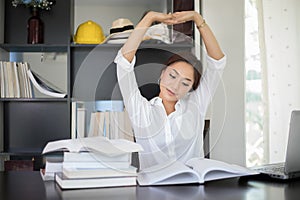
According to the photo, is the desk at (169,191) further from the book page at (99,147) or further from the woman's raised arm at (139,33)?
the woman's raised arm at (139,33)

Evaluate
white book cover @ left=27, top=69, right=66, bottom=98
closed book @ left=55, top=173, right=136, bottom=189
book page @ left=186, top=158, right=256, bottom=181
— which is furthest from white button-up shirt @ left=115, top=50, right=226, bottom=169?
white book cover @ left=27, top=69, right=66, bottom=98

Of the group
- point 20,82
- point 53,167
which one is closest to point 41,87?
point 20,82

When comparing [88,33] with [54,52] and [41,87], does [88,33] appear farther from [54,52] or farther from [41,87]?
[41,87]

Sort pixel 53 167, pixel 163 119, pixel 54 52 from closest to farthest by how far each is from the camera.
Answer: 1. pixel 53 167
2. pixel 163 119
3. pixel 54 52

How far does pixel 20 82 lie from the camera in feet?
9.84

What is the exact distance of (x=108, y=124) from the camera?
1824mm

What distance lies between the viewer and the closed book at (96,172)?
3.77ft

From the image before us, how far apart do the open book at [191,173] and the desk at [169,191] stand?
0.08ft

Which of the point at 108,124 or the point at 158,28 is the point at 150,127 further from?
the point at 158,28

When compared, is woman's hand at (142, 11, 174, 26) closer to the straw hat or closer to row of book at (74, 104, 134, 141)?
row of book at (74, 104, 134, 141)

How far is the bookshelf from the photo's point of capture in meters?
3.02

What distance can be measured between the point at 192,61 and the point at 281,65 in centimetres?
156

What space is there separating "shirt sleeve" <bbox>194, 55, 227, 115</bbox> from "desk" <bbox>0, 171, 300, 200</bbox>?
48 centimetres

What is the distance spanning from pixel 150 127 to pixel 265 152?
1670mm
